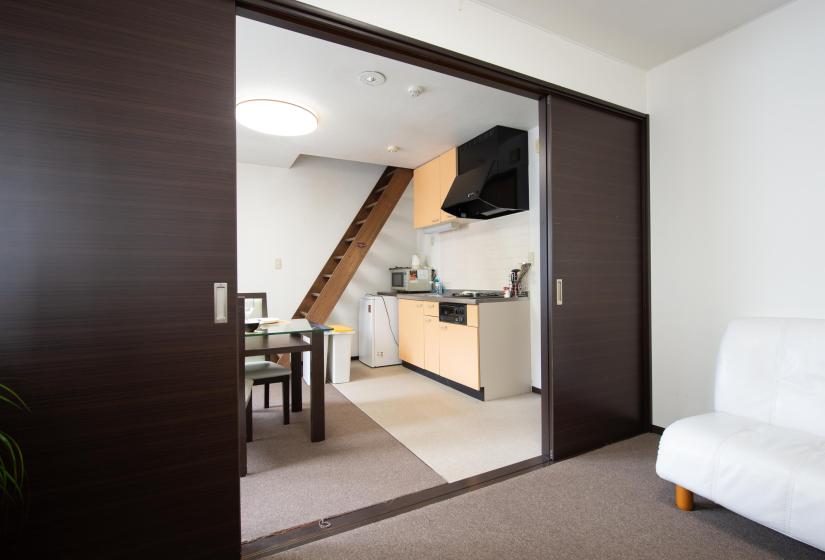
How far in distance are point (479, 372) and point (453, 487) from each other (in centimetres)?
155

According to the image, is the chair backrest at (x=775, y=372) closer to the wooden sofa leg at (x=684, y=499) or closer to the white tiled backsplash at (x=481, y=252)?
the wooden sofa leg at (x=684, y=499)

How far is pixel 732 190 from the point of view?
234 centimetres

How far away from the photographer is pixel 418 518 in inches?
69.3

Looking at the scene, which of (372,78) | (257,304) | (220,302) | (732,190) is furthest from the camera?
(257,304)

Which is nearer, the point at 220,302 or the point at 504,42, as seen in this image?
the point at 220,302

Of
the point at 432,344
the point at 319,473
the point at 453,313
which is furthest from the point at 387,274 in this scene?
the point at 319,473

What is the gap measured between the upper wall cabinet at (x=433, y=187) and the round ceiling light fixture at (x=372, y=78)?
5.43ft

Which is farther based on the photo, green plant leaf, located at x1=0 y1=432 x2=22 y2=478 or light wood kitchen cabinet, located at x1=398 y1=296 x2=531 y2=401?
light wood kitchen cabinet, located at x1=398 y1=296 x2=531 y2=401

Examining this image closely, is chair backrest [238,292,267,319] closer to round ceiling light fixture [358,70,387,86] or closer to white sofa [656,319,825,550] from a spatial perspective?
round ceiling light fixture [358,70,387,86]

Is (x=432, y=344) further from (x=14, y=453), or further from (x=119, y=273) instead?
(x=14, y=453)

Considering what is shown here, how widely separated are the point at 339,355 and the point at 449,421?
5.06ft

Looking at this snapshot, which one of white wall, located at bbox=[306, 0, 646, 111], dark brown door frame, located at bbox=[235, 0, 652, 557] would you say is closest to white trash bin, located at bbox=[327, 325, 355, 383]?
dark brown door frame, located at bbox=[235, 0, 652, 557]

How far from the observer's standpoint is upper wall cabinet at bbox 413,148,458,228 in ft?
14.2

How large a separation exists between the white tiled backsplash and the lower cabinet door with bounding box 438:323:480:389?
31.4 inches
